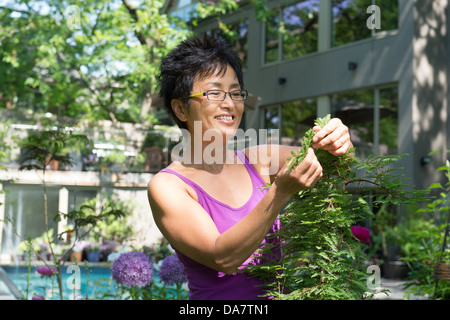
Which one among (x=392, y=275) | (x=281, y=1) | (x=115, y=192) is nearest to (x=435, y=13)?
(x=281, y=1)

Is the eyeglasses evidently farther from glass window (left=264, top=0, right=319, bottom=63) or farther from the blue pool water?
glass window (left=264, top=0, right=319, bottom=63)

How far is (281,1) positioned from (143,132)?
5.96 meters

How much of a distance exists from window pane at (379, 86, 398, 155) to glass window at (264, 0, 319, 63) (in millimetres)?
2726

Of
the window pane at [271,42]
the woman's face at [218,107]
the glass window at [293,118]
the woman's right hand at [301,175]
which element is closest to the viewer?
the woman's right hand at [301,175]

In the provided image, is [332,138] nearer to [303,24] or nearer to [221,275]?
[221,275]

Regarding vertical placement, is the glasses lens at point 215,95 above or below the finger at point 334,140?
above

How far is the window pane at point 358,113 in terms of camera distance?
12.2 metres

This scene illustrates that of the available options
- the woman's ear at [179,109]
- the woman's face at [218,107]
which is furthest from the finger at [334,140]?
the woman's ear at [179,109]

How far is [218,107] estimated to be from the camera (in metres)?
1.56

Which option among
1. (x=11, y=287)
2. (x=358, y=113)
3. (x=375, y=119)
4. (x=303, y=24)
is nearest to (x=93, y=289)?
(x=11, y=287)

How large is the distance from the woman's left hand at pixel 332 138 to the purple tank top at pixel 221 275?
0.31 m

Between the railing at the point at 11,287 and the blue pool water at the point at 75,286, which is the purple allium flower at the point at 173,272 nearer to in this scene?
the blue pool water at the point at 75,286

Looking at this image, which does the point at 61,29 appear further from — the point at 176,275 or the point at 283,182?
the point at 283,182

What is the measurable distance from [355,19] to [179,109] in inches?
485
